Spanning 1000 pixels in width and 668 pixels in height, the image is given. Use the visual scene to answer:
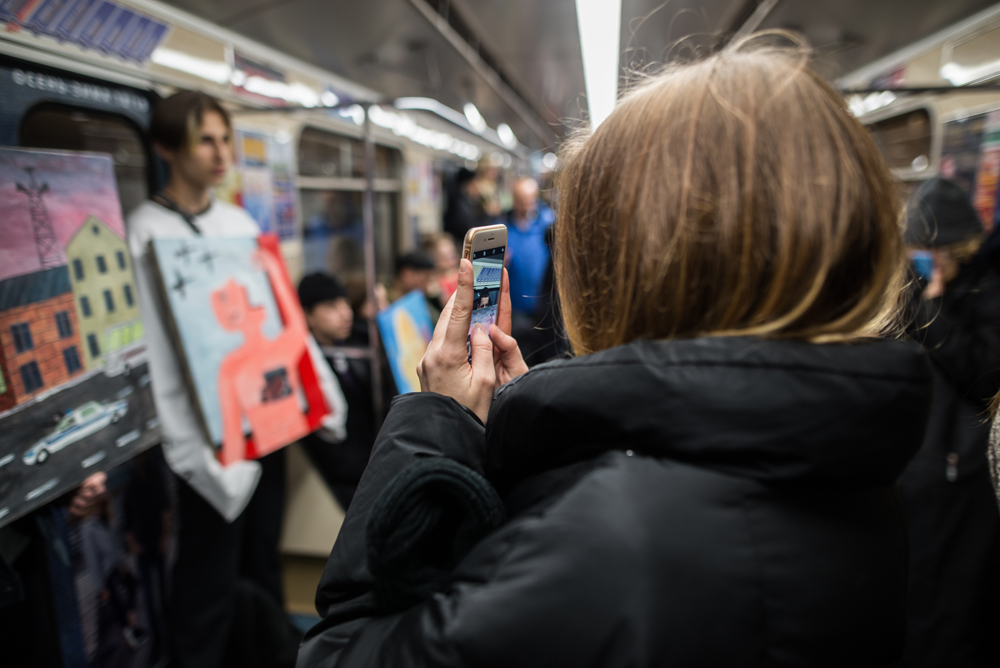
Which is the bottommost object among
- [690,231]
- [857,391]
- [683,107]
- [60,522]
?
[60,522]

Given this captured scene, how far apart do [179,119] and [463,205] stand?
13.5ft

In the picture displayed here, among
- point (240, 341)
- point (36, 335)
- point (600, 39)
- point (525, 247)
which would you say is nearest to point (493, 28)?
point (600, 39)

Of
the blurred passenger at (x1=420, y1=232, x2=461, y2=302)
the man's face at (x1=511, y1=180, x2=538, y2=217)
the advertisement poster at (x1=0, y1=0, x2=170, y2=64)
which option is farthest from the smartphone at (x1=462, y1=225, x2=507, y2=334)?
the man's face at (x1=511, y1=180, x2=538, y2=217)

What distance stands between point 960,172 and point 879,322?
10.4 feet

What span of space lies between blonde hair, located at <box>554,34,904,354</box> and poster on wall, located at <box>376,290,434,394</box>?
1.45m

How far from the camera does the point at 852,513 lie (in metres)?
0.59

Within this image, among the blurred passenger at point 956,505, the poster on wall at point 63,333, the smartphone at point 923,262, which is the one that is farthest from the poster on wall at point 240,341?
the smartphone at point 923,262

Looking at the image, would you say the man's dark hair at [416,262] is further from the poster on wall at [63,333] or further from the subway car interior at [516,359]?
the poster on wall at [63,333]

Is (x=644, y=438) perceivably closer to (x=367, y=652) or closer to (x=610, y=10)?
(x=367, y=652)

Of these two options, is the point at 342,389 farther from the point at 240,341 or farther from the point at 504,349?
the point at 504,349

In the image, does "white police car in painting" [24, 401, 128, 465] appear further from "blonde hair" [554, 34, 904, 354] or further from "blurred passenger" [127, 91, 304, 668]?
"blonde hair" [554, 34, 904, 354]

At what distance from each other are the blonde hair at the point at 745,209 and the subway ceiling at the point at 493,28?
1.93m

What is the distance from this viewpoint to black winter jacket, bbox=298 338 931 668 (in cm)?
50

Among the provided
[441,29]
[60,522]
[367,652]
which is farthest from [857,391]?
[441,29]
